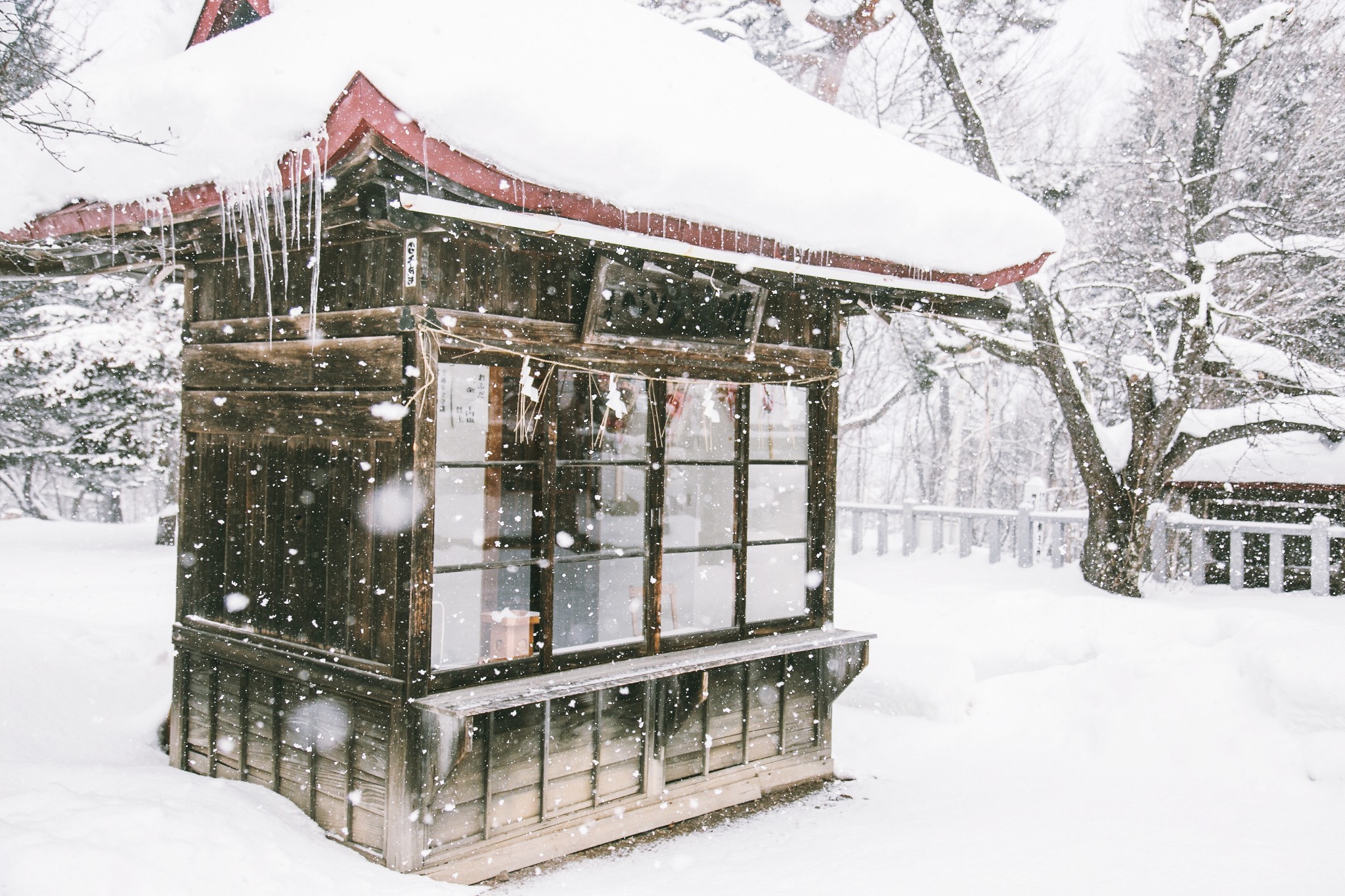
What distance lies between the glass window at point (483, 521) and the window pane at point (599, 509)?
257mm

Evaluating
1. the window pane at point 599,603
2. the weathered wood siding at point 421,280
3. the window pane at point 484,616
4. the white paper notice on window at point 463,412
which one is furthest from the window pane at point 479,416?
the window pane at point 599,603

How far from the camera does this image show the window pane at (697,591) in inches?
227

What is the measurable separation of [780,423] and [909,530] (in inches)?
359

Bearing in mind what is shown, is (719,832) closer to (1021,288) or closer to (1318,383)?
(1021,288)

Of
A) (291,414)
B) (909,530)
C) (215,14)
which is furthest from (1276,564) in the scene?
(215,14)

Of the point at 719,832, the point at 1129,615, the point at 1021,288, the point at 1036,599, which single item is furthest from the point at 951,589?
the point at 719,832

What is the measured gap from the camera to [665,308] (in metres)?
5.26

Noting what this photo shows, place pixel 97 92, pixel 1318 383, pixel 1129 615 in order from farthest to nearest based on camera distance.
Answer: pixel 1318 383 < pixel 1129 615 < pixel 97 92

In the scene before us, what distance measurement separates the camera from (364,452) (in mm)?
4574

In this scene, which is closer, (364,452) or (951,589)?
(364,452)

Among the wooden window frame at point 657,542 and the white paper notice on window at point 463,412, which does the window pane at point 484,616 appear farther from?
the white paper notice on window at point 463,412

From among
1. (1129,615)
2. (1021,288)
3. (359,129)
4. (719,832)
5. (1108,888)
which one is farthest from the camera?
(1021,288)

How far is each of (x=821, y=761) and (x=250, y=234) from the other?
5.13 metres

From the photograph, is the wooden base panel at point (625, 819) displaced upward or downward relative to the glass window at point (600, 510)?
downward
